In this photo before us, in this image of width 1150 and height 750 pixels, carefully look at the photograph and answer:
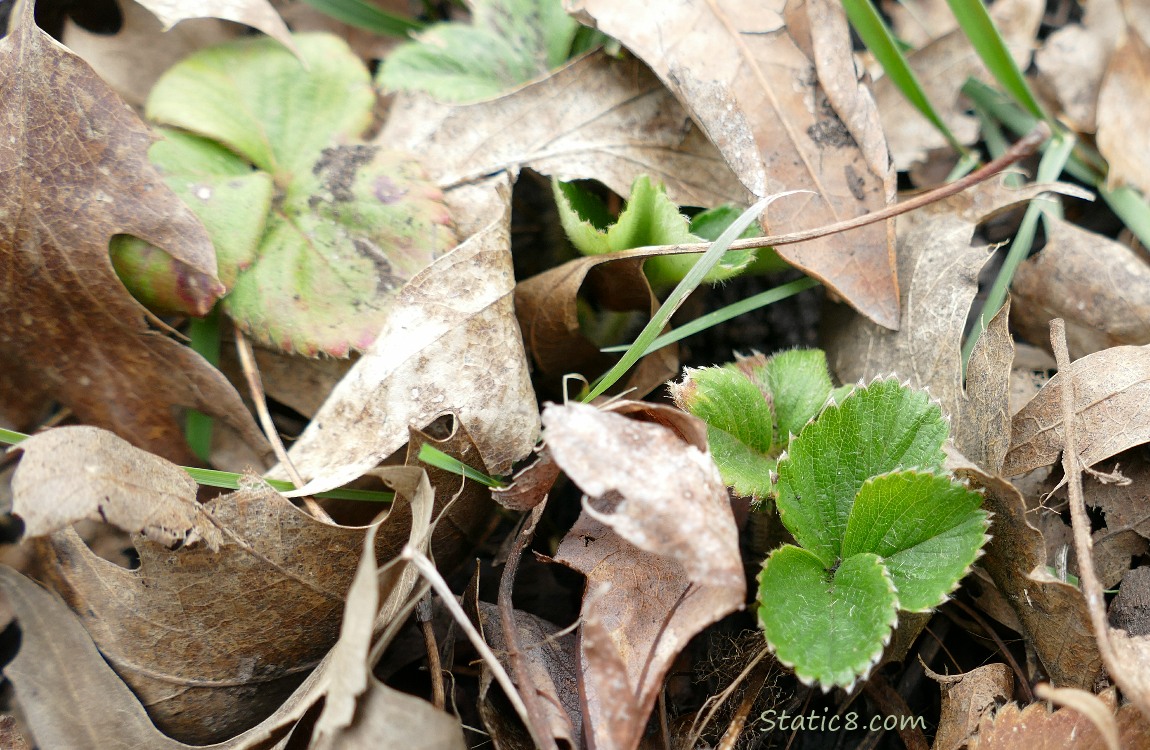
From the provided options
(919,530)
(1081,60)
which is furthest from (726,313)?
(1081,60)

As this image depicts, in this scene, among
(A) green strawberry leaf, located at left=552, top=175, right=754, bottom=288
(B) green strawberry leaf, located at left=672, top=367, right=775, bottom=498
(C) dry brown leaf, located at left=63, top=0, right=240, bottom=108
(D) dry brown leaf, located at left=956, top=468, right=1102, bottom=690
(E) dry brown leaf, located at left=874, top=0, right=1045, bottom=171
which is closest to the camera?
(D) dry brown leaf, located at left=956, top=468, right=1102, bottom=690

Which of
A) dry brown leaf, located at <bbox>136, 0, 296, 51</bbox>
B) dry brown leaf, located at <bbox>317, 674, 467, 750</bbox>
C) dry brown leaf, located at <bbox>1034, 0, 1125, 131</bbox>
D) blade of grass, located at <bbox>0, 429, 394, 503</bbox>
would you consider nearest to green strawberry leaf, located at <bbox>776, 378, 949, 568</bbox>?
dry brown leaf, located at <bbox>317, 674, 467, 750</bbox>

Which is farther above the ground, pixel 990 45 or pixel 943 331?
pixel 990 45

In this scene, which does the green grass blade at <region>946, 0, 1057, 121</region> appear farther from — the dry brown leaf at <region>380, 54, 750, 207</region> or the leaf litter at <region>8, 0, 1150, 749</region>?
the dry brown leaf at <region>380, 54, 750, 207</region>

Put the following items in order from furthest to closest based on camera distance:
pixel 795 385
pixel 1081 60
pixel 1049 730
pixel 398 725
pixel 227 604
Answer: pixel 1081 60
pixel 795 385
pixel 227 604
pixel 1049 730
pixel 398 725

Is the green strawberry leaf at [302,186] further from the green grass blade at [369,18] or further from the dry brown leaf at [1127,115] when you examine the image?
the dry brown leaf at [1127,115]

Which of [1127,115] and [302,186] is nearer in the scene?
[302,186]

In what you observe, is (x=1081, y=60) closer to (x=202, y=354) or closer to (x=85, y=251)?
(x=202, y=354)
